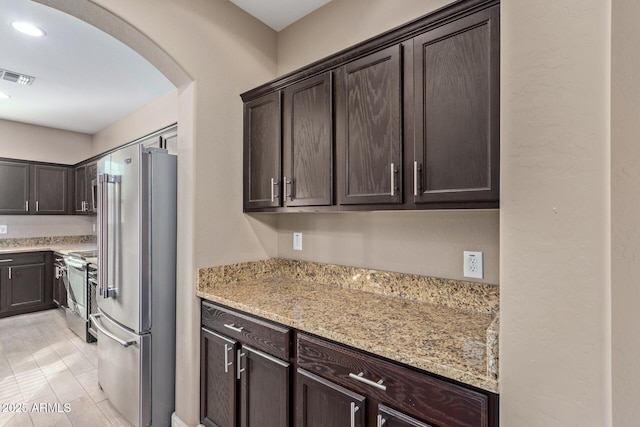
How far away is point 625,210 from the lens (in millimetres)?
727

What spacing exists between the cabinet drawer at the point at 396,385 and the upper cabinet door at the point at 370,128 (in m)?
0.70

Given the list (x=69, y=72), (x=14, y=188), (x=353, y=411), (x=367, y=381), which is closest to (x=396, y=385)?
(x=367, y=381)

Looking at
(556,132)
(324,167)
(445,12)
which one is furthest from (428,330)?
(445,12)

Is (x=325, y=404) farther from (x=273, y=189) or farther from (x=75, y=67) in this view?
(x=75, y=67)

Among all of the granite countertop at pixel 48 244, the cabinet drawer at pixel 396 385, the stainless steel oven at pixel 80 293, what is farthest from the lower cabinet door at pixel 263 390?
the granite countertop at pixel 48 244

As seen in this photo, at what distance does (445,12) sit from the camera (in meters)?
1.27

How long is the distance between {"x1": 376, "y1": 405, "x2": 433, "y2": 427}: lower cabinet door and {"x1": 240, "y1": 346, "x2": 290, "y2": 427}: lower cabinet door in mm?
480

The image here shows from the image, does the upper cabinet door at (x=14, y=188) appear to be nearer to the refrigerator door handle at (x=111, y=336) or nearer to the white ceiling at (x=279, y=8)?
the refrigerator door handle at (x=111, y=336)

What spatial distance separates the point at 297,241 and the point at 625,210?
1.83 metres

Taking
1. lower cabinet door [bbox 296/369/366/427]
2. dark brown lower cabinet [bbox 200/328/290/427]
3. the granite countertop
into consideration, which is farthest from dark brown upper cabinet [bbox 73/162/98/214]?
lower cabinet door [bbox 296/369/366/427]

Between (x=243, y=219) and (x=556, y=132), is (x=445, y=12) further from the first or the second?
(x=243, y=219)

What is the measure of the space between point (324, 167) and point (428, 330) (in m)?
0.96

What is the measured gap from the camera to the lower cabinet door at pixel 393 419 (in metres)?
1.05

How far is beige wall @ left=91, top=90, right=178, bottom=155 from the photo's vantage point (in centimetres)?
342
